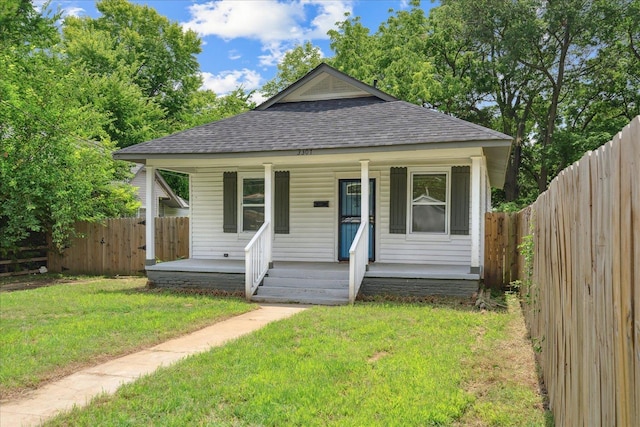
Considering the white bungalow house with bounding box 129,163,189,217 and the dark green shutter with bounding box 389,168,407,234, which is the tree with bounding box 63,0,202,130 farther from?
the dark green shutter with bounding box 389,168,407,234

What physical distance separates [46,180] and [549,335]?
11979 millimetres

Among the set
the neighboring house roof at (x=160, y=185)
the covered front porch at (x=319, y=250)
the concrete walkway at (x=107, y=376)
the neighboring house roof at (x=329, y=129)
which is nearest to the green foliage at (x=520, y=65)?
the neighboring house roof at (x=329, y=129)

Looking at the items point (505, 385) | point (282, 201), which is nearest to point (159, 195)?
point (282, 201)

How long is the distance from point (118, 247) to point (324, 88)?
7.30m

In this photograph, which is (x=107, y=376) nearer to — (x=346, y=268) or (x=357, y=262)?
(x=357, y=262)

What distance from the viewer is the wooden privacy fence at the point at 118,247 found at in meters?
13.3

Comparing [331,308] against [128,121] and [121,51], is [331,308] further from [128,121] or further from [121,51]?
[121,51]

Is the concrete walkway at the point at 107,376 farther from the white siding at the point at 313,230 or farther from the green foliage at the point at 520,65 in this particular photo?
the green foliage at the point at 520,65

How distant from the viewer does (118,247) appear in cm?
1336

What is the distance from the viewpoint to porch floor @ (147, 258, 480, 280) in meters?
8.70

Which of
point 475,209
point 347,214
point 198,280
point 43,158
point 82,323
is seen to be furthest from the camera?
point 43,158

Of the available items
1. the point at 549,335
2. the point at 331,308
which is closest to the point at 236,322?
the point at 331,308

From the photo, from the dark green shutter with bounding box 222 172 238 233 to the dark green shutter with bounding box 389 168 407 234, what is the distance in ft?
12.6

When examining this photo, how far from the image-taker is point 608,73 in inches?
901
